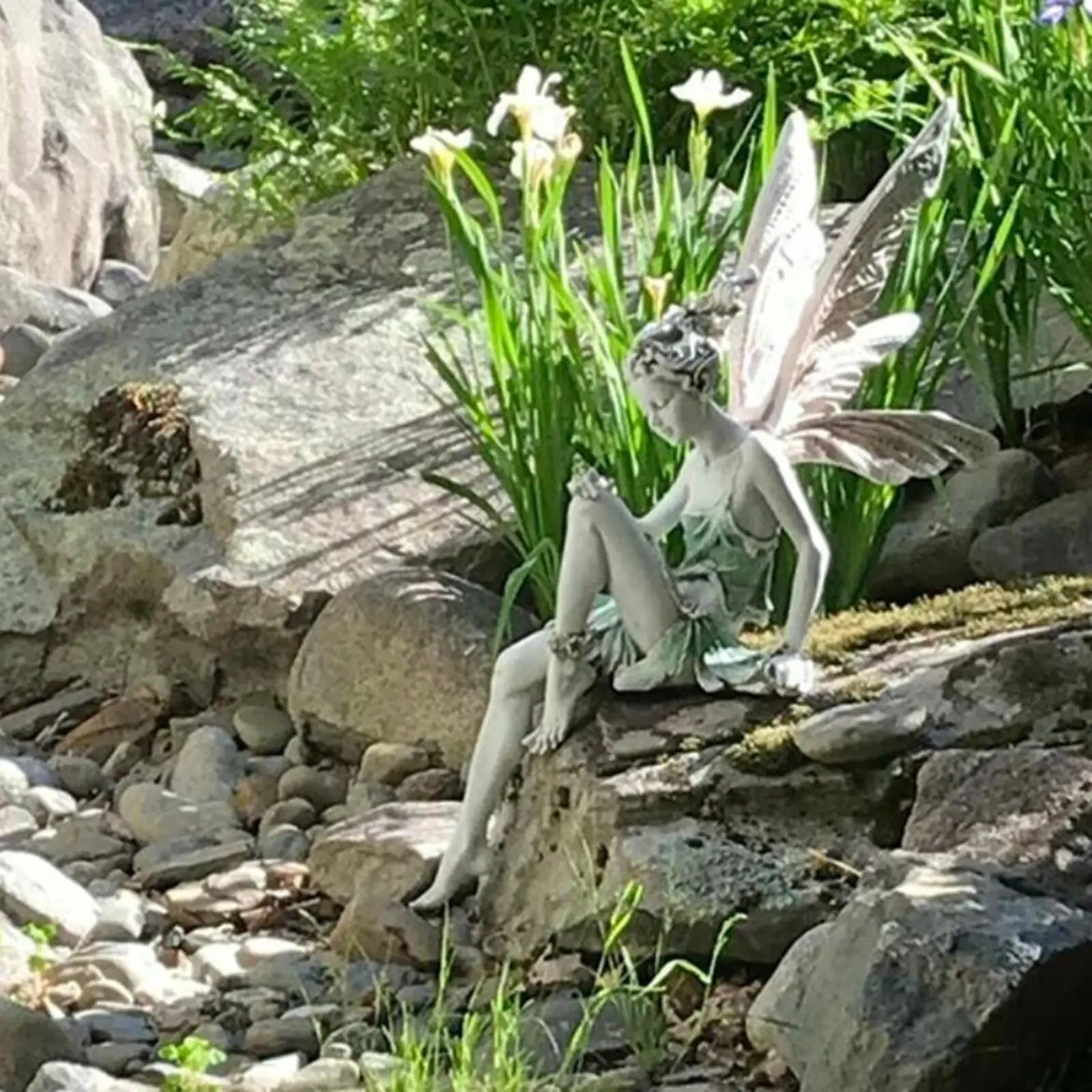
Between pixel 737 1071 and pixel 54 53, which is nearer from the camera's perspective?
pixel 737 1071

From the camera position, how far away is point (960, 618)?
2.70m

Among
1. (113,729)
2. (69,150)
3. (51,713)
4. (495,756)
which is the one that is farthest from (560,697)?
(69,150)

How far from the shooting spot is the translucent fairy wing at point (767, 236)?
2539 millimetres

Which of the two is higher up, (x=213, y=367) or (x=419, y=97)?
(x=419, y=97)

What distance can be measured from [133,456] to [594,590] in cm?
172

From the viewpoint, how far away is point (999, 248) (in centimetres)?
312

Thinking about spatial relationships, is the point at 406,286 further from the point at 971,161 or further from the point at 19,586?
the point at 971,161

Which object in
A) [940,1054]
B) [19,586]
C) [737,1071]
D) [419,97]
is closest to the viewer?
[940,1054]

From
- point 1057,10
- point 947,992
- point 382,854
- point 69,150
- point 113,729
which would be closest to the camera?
point 947,992

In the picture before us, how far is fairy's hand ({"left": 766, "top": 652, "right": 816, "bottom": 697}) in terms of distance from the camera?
2410 mm

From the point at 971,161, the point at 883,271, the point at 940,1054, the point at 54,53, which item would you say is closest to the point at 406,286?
the point at 971,161

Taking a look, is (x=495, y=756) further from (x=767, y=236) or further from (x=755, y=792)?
(x=767, y=236)

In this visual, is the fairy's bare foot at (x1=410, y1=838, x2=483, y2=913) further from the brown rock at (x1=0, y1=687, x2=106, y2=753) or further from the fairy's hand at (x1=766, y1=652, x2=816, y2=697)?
the brown rock at (x1=0, y1=687, x2=106, y2=753)

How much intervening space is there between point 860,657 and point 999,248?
0.82 m
